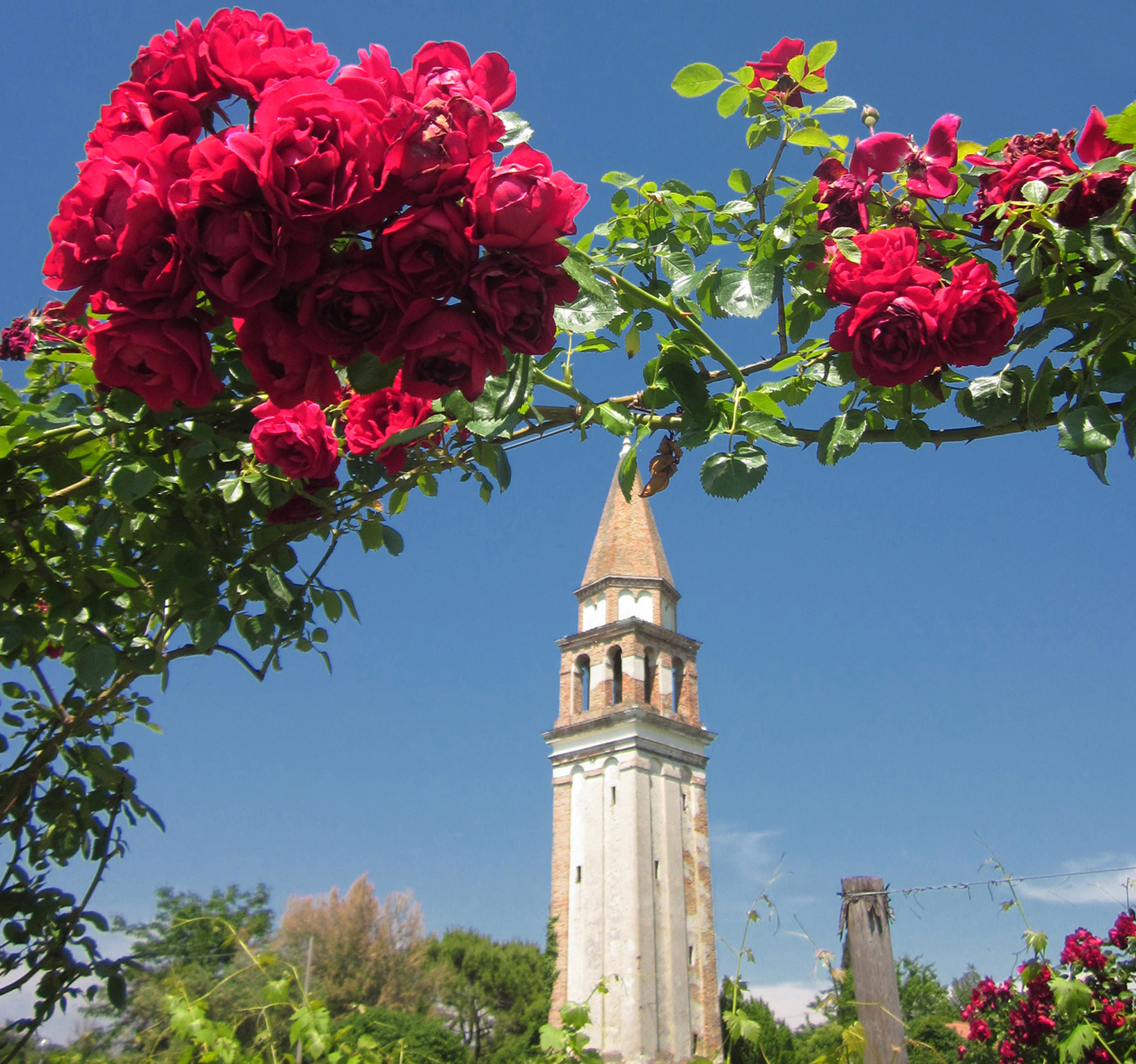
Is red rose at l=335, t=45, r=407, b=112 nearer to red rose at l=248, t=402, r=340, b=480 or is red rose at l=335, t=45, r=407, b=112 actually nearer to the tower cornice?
red rose at l=248, t=402, r=340, b=480

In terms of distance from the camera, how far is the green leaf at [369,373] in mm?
930

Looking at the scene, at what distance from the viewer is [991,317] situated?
3.88ft

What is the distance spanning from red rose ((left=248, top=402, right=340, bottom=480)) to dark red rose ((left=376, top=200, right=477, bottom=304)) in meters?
0.74

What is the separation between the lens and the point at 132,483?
1.48m

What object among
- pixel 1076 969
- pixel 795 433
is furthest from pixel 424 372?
pixel 1076 969

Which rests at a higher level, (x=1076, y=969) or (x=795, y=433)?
(x=795, y=433)

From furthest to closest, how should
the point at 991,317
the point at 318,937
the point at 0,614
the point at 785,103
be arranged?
the point at 318,937 → the point at 0,614 → the point at 785,103 → the point at 991,317

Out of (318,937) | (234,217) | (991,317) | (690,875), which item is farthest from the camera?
(318,937)

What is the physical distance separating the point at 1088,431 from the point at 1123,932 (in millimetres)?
4452

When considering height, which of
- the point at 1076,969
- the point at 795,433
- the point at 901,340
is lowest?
the point at 1076,969

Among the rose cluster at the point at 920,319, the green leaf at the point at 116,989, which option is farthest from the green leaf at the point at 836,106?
the green leaf at the point at 116,989

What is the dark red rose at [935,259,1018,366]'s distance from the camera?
118 cm

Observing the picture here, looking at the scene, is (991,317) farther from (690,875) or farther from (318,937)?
(318,937)

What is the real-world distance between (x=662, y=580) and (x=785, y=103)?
2799 centimetres
